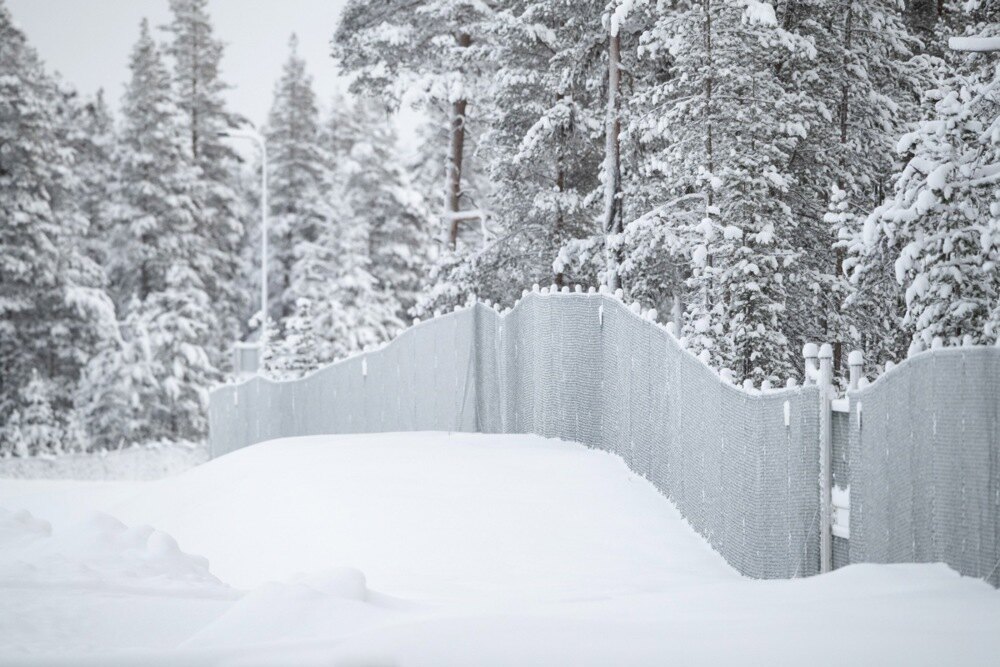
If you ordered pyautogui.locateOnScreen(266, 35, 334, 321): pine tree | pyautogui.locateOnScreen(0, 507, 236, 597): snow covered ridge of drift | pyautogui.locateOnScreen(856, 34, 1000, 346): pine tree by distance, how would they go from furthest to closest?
pyautogui.locateOnScreen(266, 35, 334, 321): pine tree → pyautogui.locateOnScreen(856, 34, 1000, 346): pine tree → pyautogui.locateOnScreen(0, 507, 236, 597): snow covered ridge of drift

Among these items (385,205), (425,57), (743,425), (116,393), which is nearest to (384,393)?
(425,57)

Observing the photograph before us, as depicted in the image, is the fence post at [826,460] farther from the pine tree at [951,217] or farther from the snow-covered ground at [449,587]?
the pine tree at [951,217]

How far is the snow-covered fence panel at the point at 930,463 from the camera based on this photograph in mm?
6176

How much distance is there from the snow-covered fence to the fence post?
0.09ft

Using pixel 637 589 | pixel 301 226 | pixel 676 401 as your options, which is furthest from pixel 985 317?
pixel 301 226

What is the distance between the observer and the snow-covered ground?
17.6 ft

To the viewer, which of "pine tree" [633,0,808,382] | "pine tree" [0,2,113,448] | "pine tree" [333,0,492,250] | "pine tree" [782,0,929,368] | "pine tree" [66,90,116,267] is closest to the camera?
"pine tree" [633,0,808,382]

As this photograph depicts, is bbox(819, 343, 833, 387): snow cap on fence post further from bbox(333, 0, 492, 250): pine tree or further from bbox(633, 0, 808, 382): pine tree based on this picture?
bbox(333, 0, 492, 250): pine tree

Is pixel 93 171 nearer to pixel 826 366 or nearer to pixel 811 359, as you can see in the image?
pixel 811 359

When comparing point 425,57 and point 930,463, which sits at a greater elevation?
point 425,57

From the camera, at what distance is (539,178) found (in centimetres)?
2331

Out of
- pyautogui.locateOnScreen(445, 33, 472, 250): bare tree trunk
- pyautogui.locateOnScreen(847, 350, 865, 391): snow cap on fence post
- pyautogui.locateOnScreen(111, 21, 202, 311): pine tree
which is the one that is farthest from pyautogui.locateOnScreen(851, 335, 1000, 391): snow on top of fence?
pyautogui.locateOnScreen(111, 21, 202, 311): pine tree

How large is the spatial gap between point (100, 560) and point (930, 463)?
14.7ft

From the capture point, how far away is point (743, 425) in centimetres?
893
